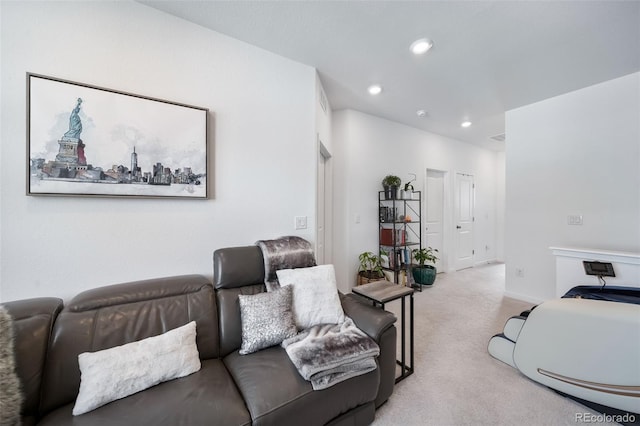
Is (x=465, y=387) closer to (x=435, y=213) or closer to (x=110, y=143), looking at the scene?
(x=110, y=143)

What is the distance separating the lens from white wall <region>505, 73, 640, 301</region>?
2449 mm

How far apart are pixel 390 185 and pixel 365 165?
493 millimetres

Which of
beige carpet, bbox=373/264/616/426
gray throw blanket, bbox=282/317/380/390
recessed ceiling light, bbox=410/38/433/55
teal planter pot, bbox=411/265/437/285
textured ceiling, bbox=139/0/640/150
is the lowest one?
beige carpet, bbox=373/264/616/426

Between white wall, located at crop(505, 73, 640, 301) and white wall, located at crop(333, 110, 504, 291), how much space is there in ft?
4.01

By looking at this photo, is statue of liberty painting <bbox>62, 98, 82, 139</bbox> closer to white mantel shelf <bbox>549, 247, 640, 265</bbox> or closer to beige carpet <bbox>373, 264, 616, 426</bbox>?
beige carpet <bbox>373, 264, 616, 426</bbox>

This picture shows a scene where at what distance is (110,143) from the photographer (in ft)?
4.80

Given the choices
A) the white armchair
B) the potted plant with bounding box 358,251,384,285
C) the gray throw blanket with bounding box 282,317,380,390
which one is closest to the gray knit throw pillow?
the gray throw blanket with bounding box 282,317,380,390

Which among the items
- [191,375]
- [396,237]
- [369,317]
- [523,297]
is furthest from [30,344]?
[523,297]

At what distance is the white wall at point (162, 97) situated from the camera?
1.29 meters

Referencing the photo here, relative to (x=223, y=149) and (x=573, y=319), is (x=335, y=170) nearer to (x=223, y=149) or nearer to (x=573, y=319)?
(x=223, y=149)

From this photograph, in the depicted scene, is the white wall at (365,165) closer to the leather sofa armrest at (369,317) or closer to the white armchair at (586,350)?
the leather sofa armrest at (369,317)

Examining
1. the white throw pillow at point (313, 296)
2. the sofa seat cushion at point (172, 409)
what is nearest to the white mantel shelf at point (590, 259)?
the white throw pillow at point (313, 296)

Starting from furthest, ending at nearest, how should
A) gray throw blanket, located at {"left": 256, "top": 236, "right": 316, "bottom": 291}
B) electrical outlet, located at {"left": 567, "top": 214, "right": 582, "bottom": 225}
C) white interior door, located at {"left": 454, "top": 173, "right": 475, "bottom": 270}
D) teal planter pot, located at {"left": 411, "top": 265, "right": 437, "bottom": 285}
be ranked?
white interior door, located at {"left": 454, "top": 173, "right": 475, "bottom": 270} → teal planter pot, located at {"left": 411, "top": 265, "right": 437, "bottom": 285} → electrical outlet, located at {"left": 567, "top": 214, "right": 582, "bottom": 225} → gray throw blanket, located at {"left": 256, "top": 236, "right": 316, "bottom": 291}

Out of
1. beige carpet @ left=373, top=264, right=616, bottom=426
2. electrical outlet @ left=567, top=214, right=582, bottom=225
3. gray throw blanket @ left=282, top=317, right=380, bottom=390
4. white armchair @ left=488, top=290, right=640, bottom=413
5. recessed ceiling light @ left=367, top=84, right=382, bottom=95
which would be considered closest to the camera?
gray throw blanket @ left=282, top=317, right=380, bottom=390
